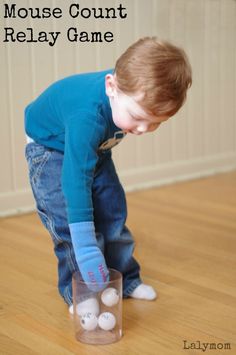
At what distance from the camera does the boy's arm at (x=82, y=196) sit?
43.4 inches

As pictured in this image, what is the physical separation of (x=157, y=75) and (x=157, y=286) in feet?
1.87

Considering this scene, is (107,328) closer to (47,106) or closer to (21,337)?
(21,337)

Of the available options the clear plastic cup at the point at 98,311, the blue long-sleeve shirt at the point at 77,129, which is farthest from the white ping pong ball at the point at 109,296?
the blue long-sleeve shirt at the point at 77,129

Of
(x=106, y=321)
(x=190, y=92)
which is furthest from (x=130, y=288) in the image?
(x=190, y=92)

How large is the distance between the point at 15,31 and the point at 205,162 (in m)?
1.13

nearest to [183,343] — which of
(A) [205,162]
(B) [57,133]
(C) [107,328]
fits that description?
(C) [107,328]

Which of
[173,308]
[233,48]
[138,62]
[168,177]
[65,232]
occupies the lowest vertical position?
[168,177]

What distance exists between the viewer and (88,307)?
44.1 inches

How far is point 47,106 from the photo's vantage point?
1.28 m

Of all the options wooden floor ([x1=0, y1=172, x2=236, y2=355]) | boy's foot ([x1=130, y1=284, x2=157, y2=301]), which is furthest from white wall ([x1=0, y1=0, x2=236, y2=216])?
boy's foot ([x1=130, y1=284, x2=157, y2=301])

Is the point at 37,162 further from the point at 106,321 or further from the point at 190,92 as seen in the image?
the point at 190,92

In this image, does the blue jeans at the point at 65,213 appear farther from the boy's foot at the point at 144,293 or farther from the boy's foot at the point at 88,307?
the boy's foot at the point at 88,307

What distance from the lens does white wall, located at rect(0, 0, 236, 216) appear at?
2068mm

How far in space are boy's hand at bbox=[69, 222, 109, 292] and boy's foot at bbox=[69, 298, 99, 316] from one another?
1.1 inches
